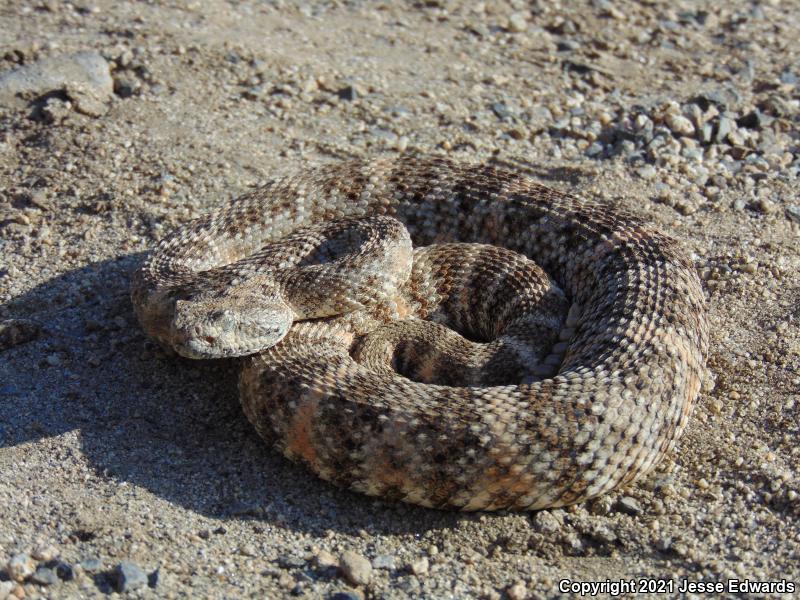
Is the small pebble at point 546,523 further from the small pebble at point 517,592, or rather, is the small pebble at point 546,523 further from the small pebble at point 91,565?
the small pebble at point 91,565

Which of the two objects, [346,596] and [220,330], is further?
[220,330]

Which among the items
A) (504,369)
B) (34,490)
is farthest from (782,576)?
(34,490)

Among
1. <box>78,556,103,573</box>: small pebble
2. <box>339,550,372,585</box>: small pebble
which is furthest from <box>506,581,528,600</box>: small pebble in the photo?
Result: <box>78,556,103,573</box>: small pebble

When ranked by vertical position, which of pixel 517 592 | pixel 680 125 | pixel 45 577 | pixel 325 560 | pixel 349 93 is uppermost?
pixel 680 125

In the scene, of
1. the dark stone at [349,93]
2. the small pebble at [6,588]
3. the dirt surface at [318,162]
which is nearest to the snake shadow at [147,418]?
the dirt surface at [318,162]

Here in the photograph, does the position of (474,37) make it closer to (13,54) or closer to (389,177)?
(389,177)

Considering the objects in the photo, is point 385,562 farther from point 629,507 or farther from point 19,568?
point 19,568

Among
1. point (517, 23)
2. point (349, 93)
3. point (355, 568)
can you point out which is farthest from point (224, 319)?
point (517, 23)
